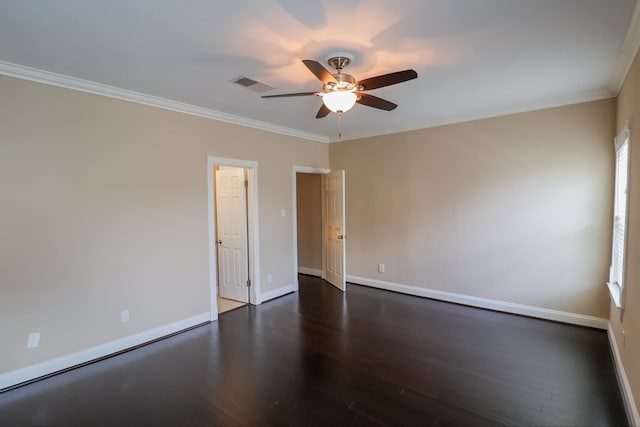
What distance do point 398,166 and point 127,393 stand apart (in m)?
4.39

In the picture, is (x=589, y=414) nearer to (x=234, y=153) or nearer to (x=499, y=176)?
(x=499, y=176)

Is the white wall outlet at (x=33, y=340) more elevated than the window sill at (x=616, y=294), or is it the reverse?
the window sill at (x=616, y=294)

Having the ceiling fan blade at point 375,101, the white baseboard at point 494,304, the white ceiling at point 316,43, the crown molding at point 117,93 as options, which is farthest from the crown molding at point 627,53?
the crown molding at point 117,93

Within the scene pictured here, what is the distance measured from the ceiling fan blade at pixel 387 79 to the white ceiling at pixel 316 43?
0.26m

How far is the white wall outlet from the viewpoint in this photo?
2771mm

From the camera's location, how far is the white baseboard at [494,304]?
3.75 meters

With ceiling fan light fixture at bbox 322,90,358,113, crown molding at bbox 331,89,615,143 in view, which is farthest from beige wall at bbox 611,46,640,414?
ceiling fan light fixture at bbox 322,90,358,113

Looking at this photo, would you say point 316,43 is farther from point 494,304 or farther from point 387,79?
point 494,304

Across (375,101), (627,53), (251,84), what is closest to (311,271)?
(251,84)

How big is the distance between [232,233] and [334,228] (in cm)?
172

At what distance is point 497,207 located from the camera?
13.9 feet

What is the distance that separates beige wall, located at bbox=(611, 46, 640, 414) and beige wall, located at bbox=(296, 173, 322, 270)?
14.6ft

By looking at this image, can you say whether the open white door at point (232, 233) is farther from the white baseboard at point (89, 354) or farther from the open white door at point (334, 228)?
the open white door at point (334, 228)

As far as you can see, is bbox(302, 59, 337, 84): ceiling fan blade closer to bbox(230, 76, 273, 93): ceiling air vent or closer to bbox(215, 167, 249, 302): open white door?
bbox(230, 76, 273, 93): ceiling air vent
